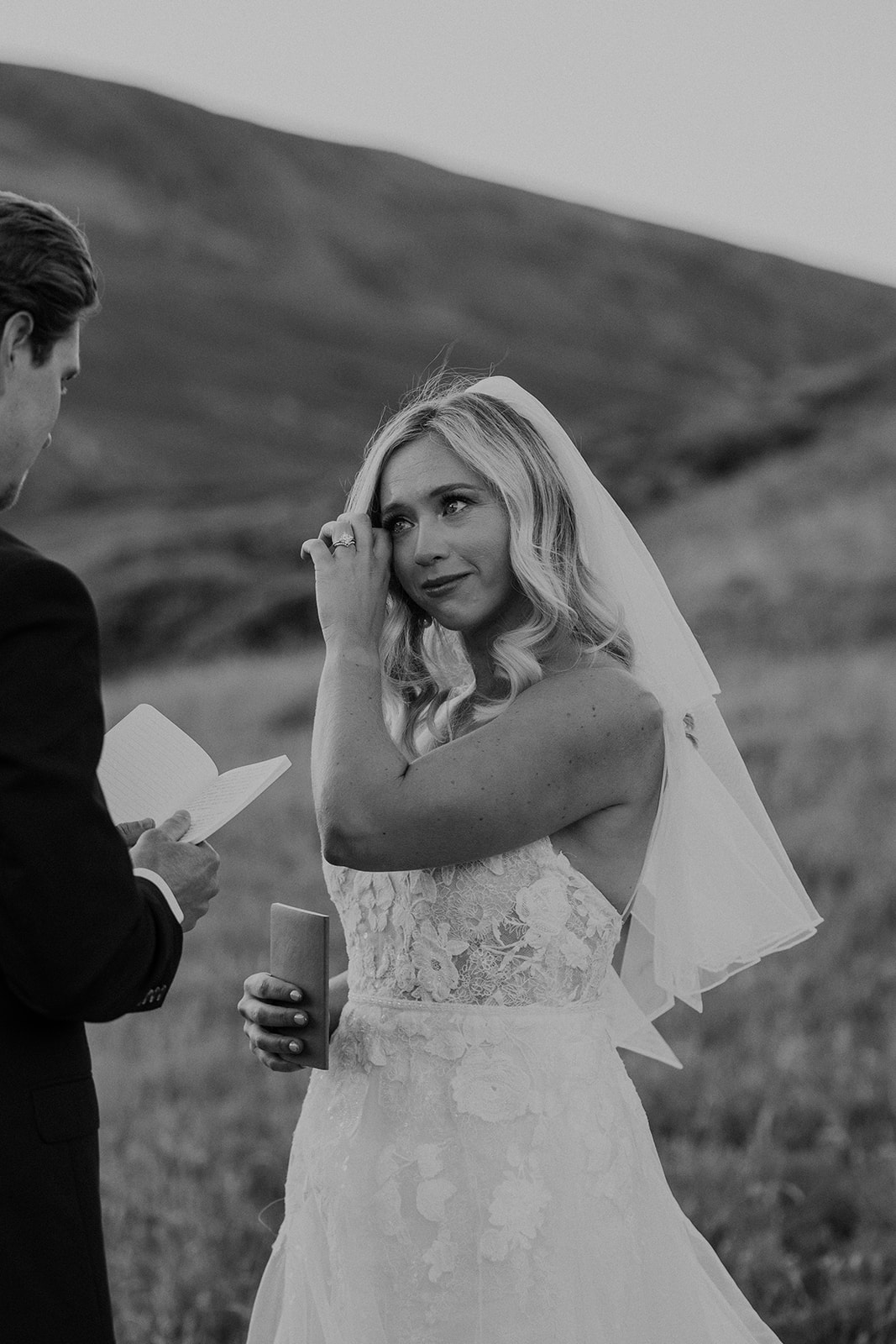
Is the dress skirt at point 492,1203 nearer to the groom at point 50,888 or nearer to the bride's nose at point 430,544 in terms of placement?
the groom at point 50,888

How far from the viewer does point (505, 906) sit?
9.12ft

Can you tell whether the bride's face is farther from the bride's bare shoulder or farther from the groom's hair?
the groom's hair

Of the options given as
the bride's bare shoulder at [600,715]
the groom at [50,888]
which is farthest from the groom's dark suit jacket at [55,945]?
the bride's bare shoulder at [600,715]

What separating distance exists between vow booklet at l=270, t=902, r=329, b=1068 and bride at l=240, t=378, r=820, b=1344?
4 centimetres

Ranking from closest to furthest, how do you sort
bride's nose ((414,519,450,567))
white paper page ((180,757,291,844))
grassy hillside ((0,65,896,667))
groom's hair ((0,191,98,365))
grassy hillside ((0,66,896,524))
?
groom's hair ((0,191,98,365)), white paper page ((180,757,291,844)), bride's nose ((414,519,450,567)), grassy hillside ((0,65,896,667)), grassy hillside ((0,66,896,524))

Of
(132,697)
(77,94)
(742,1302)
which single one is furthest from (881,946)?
(77,94)

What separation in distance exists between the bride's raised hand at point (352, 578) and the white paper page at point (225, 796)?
348 mm

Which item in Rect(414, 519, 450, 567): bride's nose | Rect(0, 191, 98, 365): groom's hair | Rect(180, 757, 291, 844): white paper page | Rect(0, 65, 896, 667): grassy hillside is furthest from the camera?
Rect(0, 65, 896, 667): grassy hillside

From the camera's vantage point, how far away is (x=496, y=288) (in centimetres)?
6775

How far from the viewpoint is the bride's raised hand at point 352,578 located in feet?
9.37

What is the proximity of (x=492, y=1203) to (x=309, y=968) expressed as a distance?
0.56m

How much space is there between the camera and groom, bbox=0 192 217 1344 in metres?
1.98

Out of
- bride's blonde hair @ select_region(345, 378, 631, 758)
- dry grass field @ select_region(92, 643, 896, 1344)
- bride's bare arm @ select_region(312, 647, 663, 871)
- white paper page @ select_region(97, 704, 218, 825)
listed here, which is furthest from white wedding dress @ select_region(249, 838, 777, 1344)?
dry grass field @ select_region(92, 643, 896, 1344)

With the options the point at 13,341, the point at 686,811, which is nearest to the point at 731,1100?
the point at 686,811
